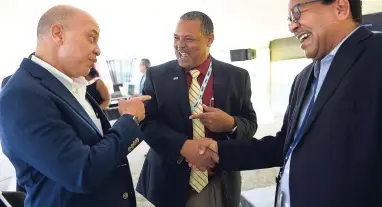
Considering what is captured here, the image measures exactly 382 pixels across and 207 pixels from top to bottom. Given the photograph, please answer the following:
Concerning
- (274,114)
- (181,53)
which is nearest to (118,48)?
(274,114)

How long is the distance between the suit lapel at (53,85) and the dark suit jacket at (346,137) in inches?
32.0

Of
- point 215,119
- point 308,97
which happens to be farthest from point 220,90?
point 308,97

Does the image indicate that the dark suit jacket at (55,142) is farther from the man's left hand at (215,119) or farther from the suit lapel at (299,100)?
the suit lapel at (299,100)

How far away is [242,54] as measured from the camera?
294 inches

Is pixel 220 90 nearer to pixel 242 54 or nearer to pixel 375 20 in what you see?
pixel 375 20

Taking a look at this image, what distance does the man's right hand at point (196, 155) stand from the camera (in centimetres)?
150

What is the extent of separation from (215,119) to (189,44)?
491 millimetres

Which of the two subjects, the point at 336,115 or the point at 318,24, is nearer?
the point at 336,115

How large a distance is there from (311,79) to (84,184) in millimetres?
938

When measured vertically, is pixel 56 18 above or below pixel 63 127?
above

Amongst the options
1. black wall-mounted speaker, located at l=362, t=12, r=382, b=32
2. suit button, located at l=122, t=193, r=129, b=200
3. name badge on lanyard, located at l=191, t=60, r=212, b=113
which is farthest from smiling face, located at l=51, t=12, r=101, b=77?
black wall-mounted speaker, located at l=362, t=12, r=382, b=32

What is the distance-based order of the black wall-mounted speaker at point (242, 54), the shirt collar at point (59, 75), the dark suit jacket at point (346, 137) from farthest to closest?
the black wall-mounted speaker at point (242, 54) → the shirt collar at point (59, 75) → the dark suit jacket at point (346, 137)

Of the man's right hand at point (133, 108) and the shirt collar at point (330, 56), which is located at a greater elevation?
the shirt collar at point (330, 56)

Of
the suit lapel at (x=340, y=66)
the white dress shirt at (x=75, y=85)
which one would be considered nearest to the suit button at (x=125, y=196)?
the white dress shirt at (x=75, y=85)
